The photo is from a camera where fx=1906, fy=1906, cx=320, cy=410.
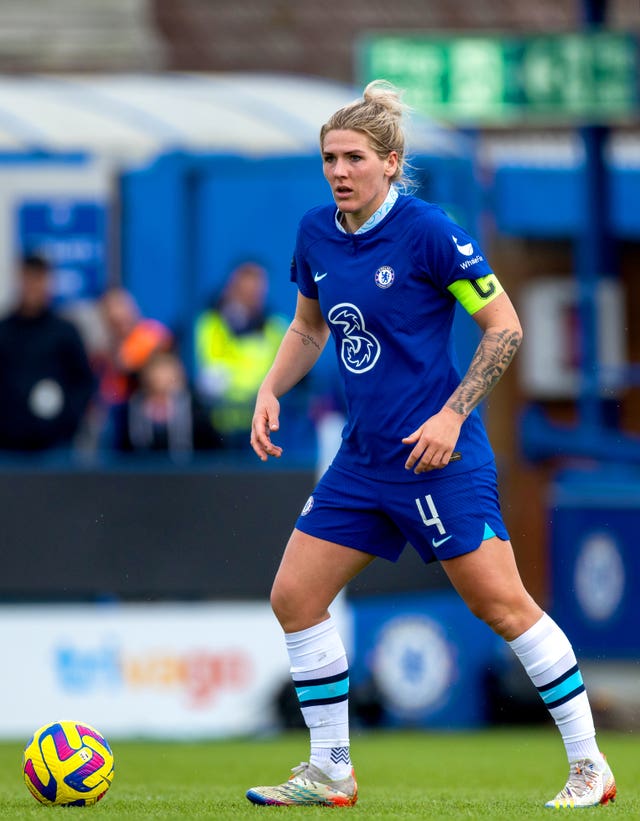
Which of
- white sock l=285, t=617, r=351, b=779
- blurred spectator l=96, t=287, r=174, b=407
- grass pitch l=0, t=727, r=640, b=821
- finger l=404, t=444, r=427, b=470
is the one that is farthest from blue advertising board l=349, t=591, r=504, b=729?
finger l=404, t=444, r=427, b=470

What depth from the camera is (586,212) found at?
47.8 feet

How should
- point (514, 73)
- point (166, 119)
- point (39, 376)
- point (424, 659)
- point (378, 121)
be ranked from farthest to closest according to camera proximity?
point (166, 119) < point (514, 73) < point (424, 659) < point (39, 376) < point (378, 121)

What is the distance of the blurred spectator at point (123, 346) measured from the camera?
10.9m

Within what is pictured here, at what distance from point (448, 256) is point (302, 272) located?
601 mm

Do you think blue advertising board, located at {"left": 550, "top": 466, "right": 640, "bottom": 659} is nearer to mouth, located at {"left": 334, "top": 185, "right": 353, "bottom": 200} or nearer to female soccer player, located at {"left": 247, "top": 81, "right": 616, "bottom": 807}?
female soccer player, located at {"left": 247, "top": 81, "right": 616, "bottom": 807}

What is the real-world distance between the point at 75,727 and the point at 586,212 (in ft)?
30.1

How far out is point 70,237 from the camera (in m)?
13.7

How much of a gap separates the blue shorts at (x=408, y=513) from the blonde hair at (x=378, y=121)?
0.97 meters

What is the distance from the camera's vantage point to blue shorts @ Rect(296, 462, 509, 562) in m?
5.80

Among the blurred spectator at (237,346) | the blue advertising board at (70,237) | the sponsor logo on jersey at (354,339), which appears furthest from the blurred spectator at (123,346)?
the sponsor logo on jersey at (354,339)

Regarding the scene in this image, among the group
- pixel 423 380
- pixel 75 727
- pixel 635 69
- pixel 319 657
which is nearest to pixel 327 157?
pixel 423 380

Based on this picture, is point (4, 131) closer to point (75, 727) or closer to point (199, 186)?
point (199, 186)

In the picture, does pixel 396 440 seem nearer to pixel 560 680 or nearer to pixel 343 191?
Result: pixel 343 191

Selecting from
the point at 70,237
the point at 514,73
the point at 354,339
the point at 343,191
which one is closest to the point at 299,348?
the point at 354,339
